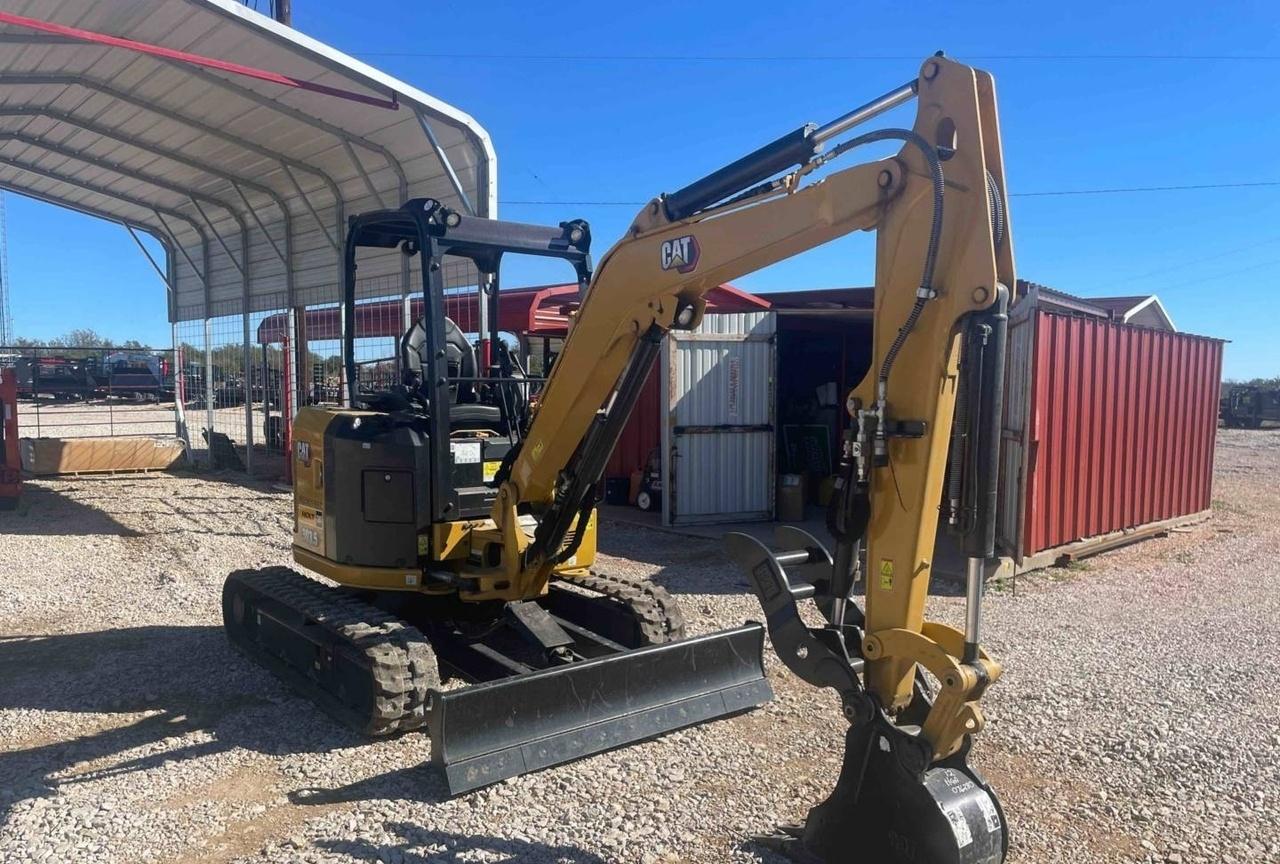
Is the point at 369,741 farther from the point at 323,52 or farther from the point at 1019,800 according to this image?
the point at 323,52

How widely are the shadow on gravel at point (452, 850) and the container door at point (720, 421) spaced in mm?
7969

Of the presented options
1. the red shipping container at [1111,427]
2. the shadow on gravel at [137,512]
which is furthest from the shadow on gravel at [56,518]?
the red shipping container at [1111,427]

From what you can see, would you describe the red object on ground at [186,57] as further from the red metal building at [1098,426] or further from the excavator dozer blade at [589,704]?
the red metal building at [1098,426]

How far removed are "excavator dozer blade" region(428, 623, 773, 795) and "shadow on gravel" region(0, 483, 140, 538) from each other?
28.5 ft

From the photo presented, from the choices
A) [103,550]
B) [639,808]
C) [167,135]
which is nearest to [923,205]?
[639,808]

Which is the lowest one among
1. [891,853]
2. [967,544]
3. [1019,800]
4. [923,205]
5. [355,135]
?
[1019,800]

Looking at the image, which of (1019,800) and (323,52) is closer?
(1019,800)

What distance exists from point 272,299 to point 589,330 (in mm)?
13144

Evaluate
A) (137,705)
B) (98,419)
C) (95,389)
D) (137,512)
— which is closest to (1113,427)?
(137,705)

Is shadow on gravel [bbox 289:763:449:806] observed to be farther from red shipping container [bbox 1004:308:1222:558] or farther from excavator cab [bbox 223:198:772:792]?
red shipping container [bbox 1004:308:1222:558]

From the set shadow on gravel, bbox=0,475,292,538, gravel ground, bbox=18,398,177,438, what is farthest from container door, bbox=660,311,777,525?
gravel ground, bbox=18,398,177,438

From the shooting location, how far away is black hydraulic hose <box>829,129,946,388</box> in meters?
3.25

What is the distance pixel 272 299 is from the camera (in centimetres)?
1638

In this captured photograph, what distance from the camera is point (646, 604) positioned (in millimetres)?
5824
